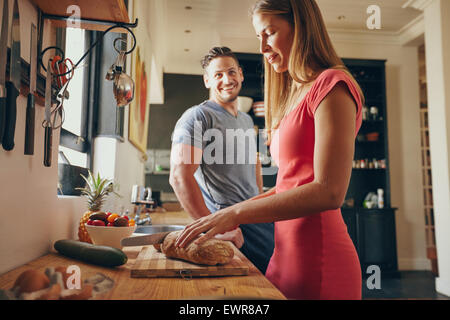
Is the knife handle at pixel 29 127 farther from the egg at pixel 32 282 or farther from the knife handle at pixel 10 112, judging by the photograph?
the egg at pixel 32 282

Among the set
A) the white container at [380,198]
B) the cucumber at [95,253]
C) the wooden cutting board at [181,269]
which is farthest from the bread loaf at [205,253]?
the white container at [380,198]

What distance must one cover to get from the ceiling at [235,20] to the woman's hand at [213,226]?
2.78m

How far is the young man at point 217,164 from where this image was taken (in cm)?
134

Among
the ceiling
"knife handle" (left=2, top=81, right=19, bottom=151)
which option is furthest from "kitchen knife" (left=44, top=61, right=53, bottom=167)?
the ceiling

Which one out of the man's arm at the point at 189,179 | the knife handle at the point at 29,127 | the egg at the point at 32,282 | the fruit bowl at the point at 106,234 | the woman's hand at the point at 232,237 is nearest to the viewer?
the egg at the point at 32,282

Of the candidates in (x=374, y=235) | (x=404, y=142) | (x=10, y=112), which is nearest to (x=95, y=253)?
(x=10, y=112)

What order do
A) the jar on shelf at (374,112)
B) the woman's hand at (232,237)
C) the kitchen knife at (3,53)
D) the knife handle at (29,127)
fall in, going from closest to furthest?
the kitchen knife at (3,53) < the knife handle at (29,127) < the woman's hand at (232,237) < the jar on shelf at (374,112)

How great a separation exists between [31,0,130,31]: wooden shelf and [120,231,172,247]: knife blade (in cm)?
56

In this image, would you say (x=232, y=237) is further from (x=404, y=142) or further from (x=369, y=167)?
(x=404, y=142)

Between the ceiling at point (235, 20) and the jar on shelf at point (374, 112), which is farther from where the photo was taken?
the jar on shelf at point (374, 112)

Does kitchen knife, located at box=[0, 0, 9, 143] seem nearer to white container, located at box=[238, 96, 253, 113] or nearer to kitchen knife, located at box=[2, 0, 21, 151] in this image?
kitchen knife, located at box=[2, 0, 21, 151]

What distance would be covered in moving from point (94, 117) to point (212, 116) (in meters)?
0.61

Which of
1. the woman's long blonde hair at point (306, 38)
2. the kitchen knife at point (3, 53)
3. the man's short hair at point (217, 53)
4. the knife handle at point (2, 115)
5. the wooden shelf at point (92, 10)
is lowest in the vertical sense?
the knife handle at point (2, 115)

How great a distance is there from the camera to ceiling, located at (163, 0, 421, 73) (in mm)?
3344
